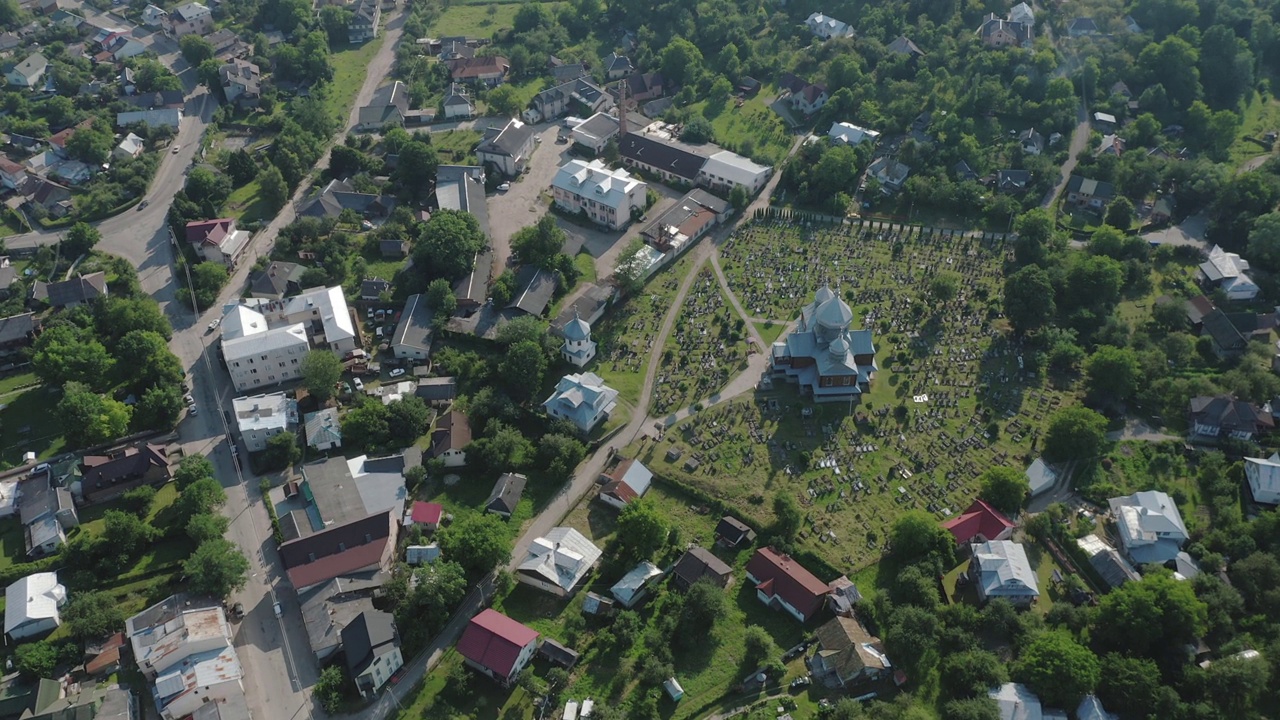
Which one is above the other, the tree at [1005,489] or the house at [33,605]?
the tree at [1005,489]

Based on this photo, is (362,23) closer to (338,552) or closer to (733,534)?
(338,552)

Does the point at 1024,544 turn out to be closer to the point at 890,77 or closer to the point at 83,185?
the point at 890,77

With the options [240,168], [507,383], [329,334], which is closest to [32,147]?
[240,168]

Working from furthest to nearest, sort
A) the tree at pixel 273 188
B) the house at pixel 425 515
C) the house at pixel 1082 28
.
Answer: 1. the house at pixel 1082 28
2. the tree at pixel 273 188
3. the house at pixel 425 515

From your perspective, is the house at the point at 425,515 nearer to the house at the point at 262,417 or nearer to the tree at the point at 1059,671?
the house at the point at 262,417

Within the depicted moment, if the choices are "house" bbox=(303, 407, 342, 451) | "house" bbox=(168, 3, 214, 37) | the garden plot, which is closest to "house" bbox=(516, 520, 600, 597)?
the garden plot

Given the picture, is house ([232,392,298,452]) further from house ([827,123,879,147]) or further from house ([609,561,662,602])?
house ([827,123,879,147])

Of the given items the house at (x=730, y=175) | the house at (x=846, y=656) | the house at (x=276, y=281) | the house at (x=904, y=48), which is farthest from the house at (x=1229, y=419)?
the house at (x=276, y=281)

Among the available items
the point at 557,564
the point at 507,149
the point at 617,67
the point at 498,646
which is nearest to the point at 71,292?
the point at 507,149
